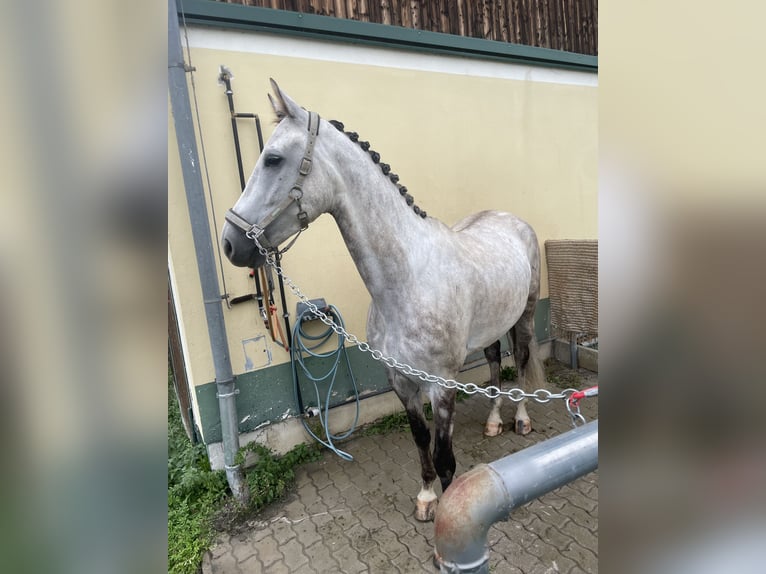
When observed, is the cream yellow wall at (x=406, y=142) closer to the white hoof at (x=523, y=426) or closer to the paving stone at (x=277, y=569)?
the paving stone at (x=277, y=569)

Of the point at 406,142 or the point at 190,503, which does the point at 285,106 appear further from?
the point at 190,503

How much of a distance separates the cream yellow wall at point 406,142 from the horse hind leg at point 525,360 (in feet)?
3.65

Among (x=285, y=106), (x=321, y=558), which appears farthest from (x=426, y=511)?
(x=285, y=106)

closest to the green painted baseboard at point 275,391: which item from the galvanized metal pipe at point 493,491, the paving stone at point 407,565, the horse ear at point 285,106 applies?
the paving stone at point 407,565

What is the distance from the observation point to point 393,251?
6.06 ft

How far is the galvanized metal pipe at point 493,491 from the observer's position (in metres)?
0.68

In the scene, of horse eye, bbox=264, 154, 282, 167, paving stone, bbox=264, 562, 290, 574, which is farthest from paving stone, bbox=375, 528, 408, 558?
horse eye, bbox=264, 154, 282, 167

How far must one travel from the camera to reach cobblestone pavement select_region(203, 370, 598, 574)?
204cm

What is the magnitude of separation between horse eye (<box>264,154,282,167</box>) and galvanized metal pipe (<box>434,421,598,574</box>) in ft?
4.36

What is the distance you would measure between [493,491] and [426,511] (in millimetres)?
1854

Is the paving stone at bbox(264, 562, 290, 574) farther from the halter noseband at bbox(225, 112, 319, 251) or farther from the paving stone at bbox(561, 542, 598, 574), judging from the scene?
the halter noseband at bbox(225, 112, 319, 251)
